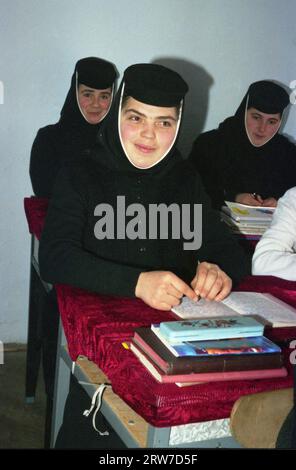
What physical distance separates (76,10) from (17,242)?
122 centimetres

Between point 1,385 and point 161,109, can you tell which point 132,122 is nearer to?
point 161,109

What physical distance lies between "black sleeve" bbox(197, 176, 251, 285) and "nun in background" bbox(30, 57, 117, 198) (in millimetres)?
1363

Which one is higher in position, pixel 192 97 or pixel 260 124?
pixel 192 97

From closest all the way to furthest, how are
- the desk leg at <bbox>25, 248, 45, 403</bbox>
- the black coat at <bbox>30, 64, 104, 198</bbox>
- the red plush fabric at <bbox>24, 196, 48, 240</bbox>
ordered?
the red plush fabric at <bbox>24, 196, 48, 240</bbox> < the desk leg at <bbox>25, 248, 45, 403</bbox> < the black coat at <bbox>30, 64, 104, 198</bbox>

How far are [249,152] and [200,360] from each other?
8.46 ft

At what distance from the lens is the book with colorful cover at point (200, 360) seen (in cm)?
110

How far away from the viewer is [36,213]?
7.97 ft

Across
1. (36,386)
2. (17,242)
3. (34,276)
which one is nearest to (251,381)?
(34,276)

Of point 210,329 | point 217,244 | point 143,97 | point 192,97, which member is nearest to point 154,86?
point 143,97

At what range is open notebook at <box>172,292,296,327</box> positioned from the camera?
141 centimetres

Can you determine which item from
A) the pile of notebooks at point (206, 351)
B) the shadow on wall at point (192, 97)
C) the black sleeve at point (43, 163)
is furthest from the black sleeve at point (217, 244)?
the shadow on wall at point (192, 97)

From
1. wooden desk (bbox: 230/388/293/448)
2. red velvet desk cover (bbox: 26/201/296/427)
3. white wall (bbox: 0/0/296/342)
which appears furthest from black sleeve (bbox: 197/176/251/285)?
white wall (bbox: 0/0/296/342)

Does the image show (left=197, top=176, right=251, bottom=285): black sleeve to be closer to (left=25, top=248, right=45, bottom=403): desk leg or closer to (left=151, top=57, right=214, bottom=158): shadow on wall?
(left=25, top=248, right=45, bottom=403): desk leg

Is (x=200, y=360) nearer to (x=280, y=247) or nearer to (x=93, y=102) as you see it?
(x=280, y=247)
